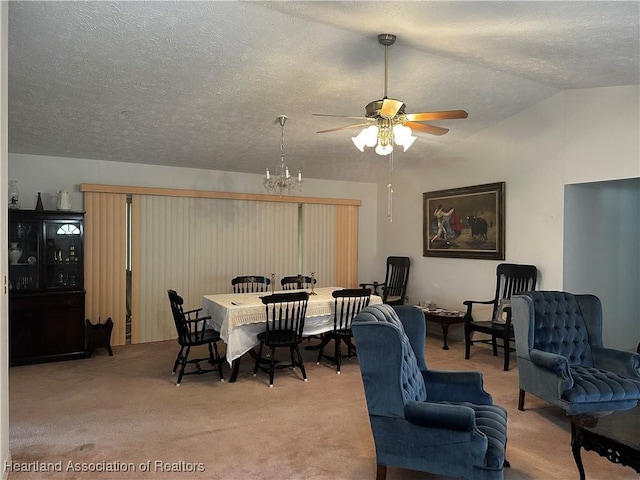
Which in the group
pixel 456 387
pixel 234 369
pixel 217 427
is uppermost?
→ pixel 456 387

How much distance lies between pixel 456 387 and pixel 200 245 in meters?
4.40

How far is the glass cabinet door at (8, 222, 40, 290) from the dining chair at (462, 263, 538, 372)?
4.96 m

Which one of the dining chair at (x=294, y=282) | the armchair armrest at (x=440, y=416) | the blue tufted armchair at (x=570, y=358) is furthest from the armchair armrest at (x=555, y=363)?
the dining chair at (x=294, y=282)

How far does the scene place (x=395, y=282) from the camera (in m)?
7.11

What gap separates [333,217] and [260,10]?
4495 millimetres

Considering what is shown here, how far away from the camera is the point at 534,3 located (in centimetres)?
260

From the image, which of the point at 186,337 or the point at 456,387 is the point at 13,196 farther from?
the point at 456,387

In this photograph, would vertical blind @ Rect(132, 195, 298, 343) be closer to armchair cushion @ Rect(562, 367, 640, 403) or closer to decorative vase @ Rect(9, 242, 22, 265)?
decorative vase @ Rect(9, 242, 22, 265)

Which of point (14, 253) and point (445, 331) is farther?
point (445, 331)

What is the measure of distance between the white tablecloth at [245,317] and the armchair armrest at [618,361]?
217cm

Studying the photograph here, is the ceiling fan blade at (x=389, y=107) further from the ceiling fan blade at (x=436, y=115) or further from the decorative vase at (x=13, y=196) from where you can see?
the decorative vase at (x=13, y=196)

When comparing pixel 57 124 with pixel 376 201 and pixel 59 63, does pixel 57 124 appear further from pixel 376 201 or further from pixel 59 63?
pixel 376 201

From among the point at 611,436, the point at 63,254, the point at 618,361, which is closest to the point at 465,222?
the point at 618,361

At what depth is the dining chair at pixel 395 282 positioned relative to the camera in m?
6.84
